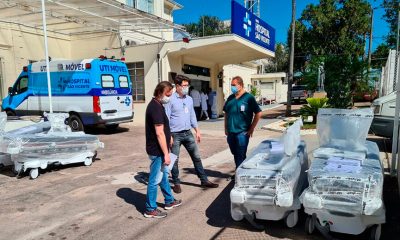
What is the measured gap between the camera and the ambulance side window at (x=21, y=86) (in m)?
12.4

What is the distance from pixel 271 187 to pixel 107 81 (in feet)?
29.1

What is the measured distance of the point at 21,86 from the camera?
12562mm

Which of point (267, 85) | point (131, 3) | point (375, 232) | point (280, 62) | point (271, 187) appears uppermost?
point (131, 3)

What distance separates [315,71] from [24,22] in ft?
41.8

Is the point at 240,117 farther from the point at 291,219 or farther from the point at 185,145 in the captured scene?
the point at 291,219

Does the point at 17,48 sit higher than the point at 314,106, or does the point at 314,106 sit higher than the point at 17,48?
the point at 17,48

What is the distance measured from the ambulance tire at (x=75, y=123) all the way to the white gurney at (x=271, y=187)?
8.65 metres

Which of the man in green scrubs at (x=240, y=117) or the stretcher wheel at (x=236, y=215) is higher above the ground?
the man in green scrubs at (x=240, y=117)

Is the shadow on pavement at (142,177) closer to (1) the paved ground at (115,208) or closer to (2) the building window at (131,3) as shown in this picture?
(1) the paved ground at (115,208)

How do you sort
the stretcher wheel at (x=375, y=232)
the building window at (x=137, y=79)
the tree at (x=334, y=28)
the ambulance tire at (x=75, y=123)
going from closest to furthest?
the stretcher wheel at (x=375, y=232) < the ambulance tire at (x=75, y=123) < the building window at (x=137, y=79) < the tree at (x=334, y=28)

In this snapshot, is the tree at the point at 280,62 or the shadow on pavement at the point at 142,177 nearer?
the shadow on pavement at the point at 142,177

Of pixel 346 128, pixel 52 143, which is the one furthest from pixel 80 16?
pixel 346 128

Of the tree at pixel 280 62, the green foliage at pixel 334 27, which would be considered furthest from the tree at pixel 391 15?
the tree at pixel 280 62

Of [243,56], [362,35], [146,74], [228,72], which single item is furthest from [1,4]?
[362,35]
